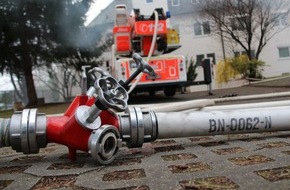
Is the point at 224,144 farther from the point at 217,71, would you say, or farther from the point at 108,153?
the point at 217,71

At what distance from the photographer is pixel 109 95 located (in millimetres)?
1734

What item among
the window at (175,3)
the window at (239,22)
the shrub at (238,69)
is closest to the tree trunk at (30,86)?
A: the window at (175,3)

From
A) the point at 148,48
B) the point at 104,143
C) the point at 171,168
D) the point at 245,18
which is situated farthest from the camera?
the point at 245,18

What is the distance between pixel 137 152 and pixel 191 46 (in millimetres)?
21072

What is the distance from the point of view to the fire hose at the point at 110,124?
1.79 m

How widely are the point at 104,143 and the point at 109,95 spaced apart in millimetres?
246

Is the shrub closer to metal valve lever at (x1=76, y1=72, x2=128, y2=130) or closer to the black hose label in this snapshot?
the black hose label

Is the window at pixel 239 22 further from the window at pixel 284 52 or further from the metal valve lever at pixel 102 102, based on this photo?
the metal valve lever at pixel 102 102

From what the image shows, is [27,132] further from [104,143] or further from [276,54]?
[276,54]

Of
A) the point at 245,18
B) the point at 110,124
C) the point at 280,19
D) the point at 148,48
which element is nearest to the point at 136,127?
the point at 110,124

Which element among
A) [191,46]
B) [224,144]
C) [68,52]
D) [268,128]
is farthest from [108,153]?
[191,46]

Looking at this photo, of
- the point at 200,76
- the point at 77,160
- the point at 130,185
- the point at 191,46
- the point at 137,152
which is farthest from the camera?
the point at 191,46

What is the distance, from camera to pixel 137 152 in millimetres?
2119

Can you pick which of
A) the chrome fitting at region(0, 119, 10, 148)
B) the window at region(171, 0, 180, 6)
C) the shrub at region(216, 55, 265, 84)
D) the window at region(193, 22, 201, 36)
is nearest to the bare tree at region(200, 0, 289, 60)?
the shrub at region(216, 55, 265, 84)
